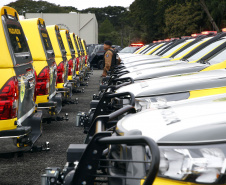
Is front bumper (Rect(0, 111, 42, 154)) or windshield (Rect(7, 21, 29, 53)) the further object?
windshield (Rect(7, 21, 29, 53))

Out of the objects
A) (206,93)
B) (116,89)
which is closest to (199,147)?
(206,93)

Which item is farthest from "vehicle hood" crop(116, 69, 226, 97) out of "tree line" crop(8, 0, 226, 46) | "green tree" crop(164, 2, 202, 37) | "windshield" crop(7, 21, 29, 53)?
"green tree" crop(164, 2, 202, 37)

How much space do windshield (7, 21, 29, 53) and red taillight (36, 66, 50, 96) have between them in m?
1.21

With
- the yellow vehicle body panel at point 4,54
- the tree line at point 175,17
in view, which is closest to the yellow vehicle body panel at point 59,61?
the yellow vehicle body panel at point 4,54

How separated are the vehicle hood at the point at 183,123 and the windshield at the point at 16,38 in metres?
2.56

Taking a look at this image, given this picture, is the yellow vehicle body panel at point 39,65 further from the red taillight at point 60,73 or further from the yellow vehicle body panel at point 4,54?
the yellow vehicle body panel at point 4,54

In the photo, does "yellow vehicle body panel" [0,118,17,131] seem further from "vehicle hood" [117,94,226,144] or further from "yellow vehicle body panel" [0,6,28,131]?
"vehicle hood" [117,94,226,144]

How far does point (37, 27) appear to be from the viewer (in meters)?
7.61

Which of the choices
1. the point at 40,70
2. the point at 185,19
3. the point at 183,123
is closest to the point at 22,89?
the point at 40,70

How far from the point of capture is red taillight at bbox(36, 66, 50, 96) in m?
7.26

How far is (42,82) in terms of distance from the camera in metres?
7.29

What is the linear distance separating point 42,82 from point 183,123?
492 cm

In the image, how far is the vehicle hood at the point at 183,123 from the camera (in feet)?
7.73

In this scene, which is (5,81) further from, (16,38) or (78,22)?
(78,22)
